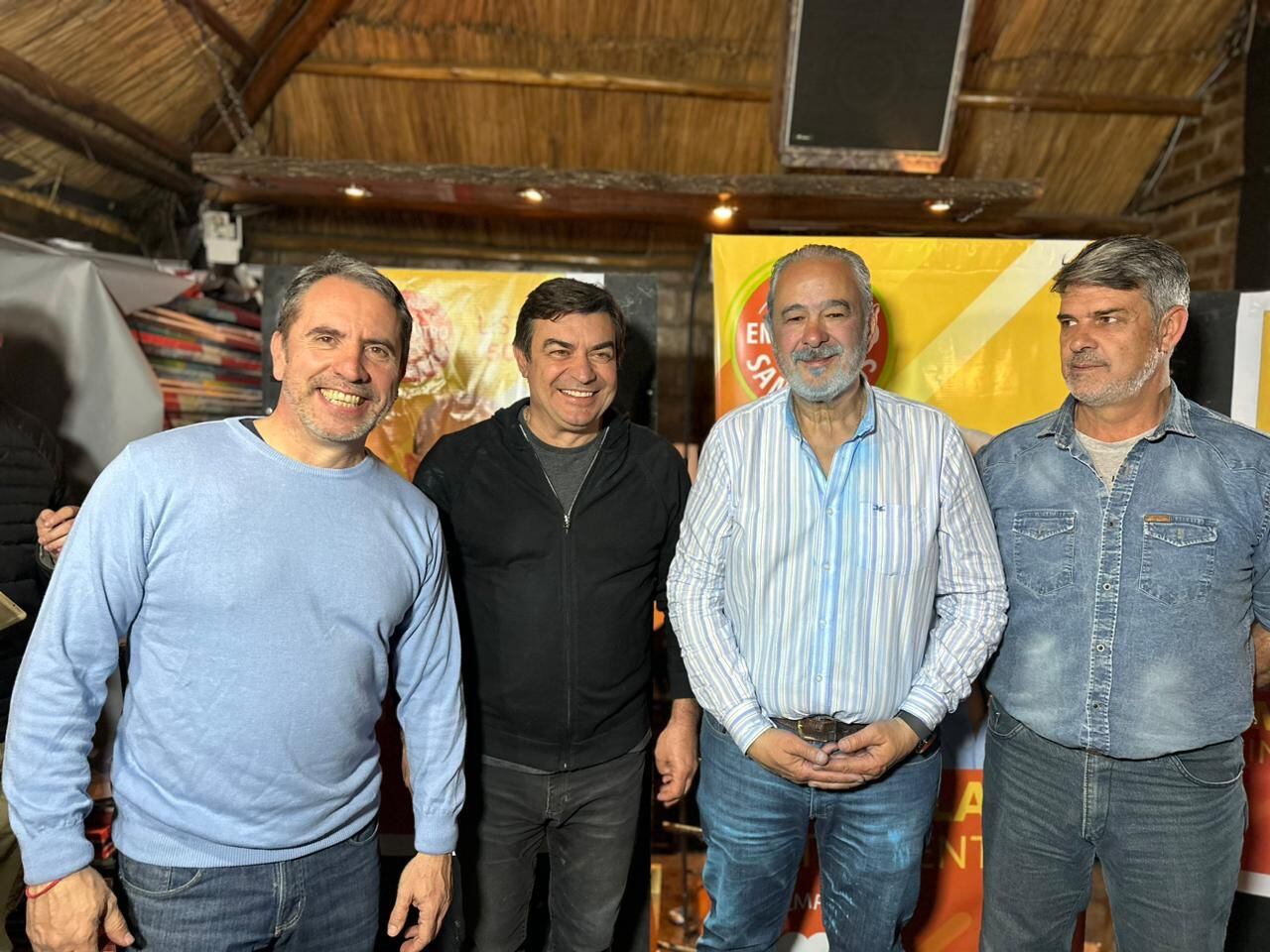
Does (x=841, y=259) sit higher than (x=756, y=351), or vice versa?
(x=841, y=259)

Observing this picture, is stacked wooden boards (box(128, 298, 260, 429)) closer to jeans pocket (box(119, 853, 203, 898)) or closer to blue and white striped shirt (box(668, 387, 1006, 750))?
jeans pocket (box(119, 853, 203, 898))

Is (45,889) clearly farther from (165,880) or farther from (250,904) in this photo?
(250,904)

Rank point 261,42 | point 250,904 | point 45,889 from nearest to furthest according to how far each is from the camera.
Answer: point 45,889 → point 250,904 → point 261,42

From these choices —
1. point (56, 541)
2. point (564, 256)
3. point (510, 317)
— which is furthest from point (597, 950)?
point (564, 256)

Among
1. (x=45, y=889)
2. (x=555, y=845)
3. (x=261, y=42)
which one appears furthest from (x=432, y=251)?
(x=45, y=889)

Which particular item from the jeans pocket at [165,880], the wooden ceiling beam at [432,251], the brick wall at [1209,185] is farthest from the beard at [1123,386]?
the wooden ceiling beam at [432,251]

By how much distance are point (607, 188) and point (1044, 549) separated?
2.11 m

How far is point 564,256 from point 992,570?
11.3ft

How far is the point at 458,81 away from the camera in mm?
3893

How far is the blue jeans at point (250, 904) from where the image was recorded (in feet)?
4.24

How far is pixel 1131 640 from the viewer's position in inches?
64.2

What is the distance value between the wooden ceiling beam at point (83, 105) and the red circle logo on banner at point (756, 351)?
260 centimetres

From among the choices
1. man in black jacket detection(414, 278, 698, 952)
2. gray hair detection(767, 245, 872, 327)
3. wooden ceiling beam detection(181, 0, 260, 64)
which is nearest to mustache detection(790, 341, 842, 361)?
gray hair detection(767, 245, 872, 327)

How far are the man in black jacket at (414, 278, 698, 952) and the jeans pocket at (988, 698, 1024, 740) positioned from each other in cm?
66
